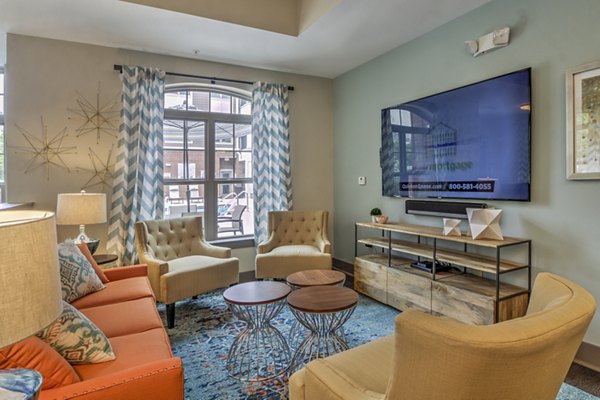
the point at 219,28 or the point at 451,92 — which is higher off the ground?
the point at 219,28

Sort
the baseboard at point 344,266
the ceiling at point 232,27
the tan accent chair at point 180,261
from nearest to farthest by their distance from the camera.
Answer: the ceiling at point 232,27 → the tan accent chair at point 180,261 → the baseboard at point 344,266

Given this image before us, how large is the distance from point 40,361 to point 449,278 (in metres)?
2.79

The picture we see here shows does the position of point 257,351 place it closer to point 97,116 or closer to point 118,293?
point 118,293

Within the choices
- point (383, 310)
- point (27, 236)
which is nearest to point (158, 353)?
point (27, 236)

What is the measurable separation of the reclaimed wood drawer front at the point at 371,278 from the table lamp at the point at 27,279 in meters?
3.03

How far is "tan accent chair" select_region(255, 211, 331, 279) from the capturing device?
12.3 ft

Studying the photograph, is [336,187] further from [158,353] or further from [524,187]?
[158,353]

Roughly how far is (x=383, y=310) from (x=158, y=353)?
229cm

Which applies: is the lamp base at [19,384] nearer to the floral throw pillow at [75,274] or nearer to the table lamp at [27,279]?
the table lamp at [27,279]

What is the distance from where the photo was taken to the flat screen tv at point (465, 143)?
264cm

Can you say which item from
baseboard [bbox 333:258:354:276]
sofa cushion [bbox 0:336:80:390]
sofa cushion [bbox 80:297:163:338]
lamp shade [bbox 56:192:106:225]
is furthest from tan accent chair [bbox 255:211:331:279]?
sofa cushion [bbox 0:336:80:390]

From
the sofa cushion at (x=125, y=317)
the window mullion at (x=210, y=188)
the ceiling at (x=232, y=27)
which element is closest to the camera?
the sofa cushion at (x=125, y=317)

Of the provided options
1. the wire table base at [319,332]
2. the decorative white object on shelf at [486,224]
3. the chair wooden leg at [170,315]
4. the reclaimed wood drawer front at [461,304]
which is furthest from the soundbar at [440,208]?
the chair wooden leg at [170,315]

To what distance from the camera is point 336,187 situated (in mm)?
4957
